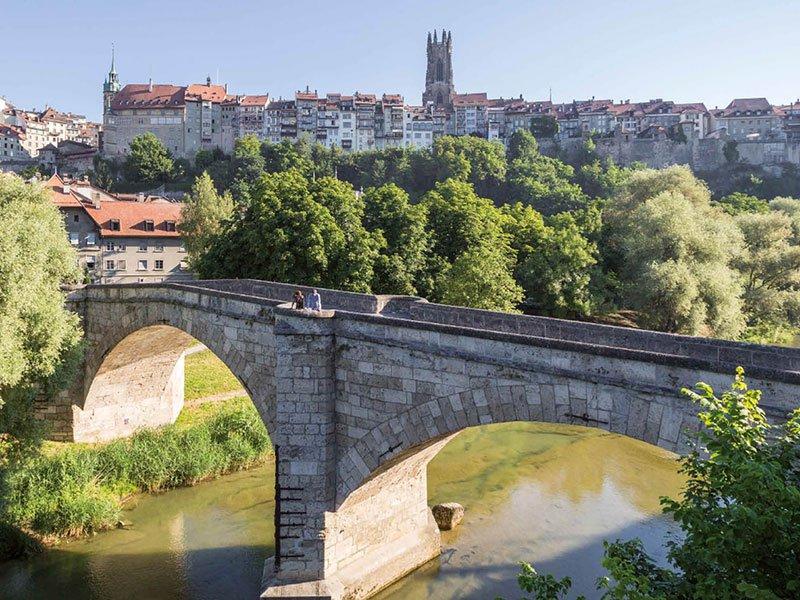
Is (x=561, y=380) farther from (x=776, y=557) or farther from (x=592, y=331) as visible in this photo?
(x=776, y=557)

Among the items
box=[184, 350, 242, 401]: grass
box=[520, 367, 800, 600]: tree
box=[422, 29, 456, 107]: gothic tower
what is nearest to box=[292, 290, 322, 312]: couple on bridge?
box=[520, 367, 800, 600]: tree

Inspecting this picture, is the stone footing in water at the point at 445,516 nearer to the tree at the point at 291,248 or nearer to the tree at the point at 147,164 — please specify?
the tree at the point at 291,248

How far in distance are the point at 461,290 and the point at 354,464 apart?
768 inches

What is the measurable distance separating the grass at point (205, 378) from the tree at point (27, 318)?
421 inches

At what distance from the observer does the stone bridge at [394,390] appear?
31.9 feet

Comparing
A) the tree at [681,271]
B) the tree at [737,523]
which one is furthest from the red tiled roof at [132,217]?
the tree at [737,523]

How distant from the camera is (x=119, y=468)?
22.3m

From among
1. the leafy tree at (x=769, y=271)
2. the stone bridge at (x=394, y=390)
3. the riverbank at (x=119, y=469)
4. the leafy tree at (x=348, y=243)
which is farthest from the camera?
the leafy tree at (x=769, y=271)

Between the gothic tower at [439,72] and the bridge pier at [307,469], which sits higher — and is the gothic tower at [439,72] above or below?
above

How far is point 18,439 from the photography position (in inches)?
718

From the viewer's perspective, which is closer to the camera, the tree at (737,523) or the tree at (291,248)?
the tree at (737,523)

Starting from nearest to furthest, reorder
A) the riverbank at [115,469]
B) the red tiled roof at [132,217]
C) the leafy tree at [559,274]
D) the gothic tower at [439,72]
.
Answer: the riverbank at [115,469] → the leafy tree at [559,274] → the red tiled roof at [132,217] → the gothic tower at [439,72]

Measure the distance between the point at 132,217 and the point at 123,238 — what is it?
7.25ft

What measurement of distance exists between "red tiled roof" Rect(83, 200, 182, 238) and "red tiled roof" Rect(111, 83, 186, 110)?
5538cm
